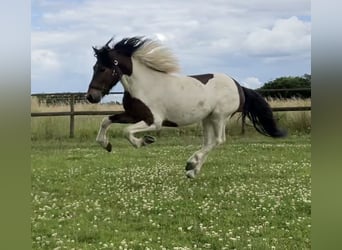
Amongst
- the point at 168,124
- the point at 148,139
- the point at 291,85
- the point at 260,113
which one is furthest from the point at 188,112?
the point at 291,85

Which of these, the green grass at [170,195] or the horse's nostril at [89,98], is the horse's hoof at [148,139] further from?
the horse's nostril at [89,98]

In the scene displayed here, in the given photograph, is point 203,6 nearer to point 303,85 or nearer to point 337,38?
point 303,85

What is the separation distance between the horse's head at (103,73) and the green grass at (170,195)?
0.87ft

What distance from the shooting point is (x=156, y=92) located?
236 centimetres

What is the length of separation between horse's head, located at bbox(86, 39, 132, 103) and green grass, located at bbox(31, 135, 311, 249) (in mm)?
264

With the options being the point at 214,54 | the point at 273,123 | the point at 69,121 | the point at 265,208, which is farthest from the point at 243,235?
the point at 69,121

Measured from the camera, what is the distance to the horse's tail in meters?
2.46

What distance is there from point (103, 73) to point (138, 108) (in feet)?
0.74

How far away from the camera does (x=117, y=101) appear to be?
2346 millimetres

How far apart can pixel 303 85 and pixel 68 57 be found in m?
1.00

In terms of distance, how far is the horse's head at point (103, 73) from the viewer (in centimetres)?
224

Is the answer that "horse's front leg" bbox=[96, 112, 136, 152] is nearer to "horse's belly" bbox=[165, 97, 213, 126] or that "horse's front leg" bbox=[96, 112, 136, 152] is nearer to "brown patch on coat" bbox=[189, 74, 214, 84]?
"horse's belly" bbox=[165, 97, 213, 126]

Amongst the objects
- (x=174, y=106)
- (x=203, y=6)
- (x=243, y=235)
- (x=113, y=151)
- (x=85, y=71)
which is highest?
(x=203, y=6)

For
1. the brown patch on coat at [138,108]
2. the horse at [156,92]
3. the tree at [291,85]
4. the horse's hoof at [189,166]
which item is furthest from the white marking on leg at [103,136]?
the tree at [291,85]
